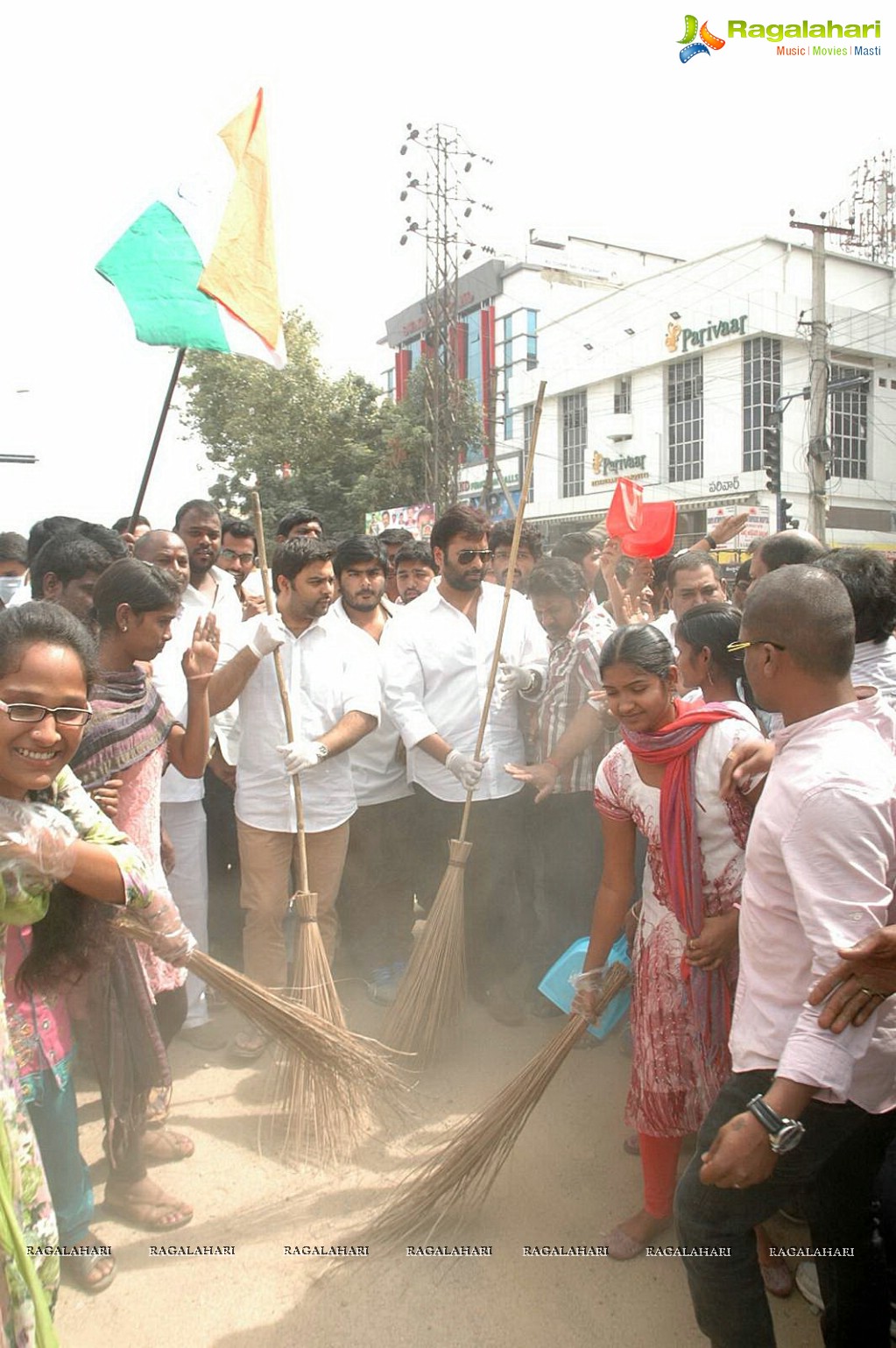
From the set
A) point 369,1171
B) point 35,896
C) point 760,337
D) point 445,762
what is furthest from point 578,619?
point 760,337

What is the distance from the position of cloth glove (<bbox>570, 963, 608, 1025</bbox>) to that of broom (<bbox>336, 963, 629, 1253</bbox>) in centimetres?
1

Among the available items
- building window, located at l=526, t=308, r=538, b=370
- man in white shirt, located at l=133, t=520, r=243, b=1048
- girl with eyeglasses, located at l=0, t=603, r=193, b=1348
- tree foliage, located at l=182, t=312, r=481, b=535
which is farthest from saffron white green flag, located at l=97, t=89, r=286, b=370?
building window, located at l=526, t=308, r=538, b=370

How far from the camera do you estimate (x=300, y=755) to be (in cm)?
323

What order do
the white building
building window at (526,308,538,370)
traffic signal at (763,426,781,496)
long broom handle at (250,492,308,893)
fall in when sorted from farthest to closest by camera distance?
1. building window at (526,308,538,370)
2. the white building
3. traffic signal at (763,426,781,496)
4. long broom handle at (250,492,308,893)

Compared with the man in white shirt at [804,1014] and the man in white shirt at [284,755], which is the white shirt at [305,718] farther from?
the man in white shirt at [804,1014]

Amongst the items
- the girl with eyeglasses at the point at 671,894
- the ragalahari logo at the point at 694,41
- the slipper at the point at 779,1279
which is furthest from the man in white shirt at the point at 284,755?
the ragalahari logo at the point at 694,41

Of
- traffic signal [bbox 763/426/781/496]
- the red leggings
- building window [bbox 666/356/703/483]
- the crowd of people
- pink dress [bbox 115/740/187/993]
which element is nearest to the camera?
the crowd of people

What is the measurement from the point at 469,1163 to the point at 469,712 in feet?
5.88

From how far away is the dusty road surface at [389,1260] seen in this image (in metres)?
2.08

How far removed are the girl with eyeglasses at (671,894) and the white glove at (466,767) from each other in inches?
42.6

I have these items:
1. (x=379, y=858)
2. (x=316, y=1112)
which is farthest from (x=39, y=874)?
(x=379, y=858)

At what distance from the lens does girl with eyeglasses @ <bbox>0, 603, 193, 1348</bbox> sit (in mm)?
1448

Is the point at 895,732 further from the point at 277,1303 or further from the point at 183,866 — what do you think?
the point at 183,866

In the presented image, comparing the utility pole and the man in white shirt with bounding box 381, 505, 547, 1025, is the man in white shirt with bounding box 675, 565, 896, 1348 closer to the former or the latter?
the man in white shirt with bounding box 381, 505, 547, 1025
